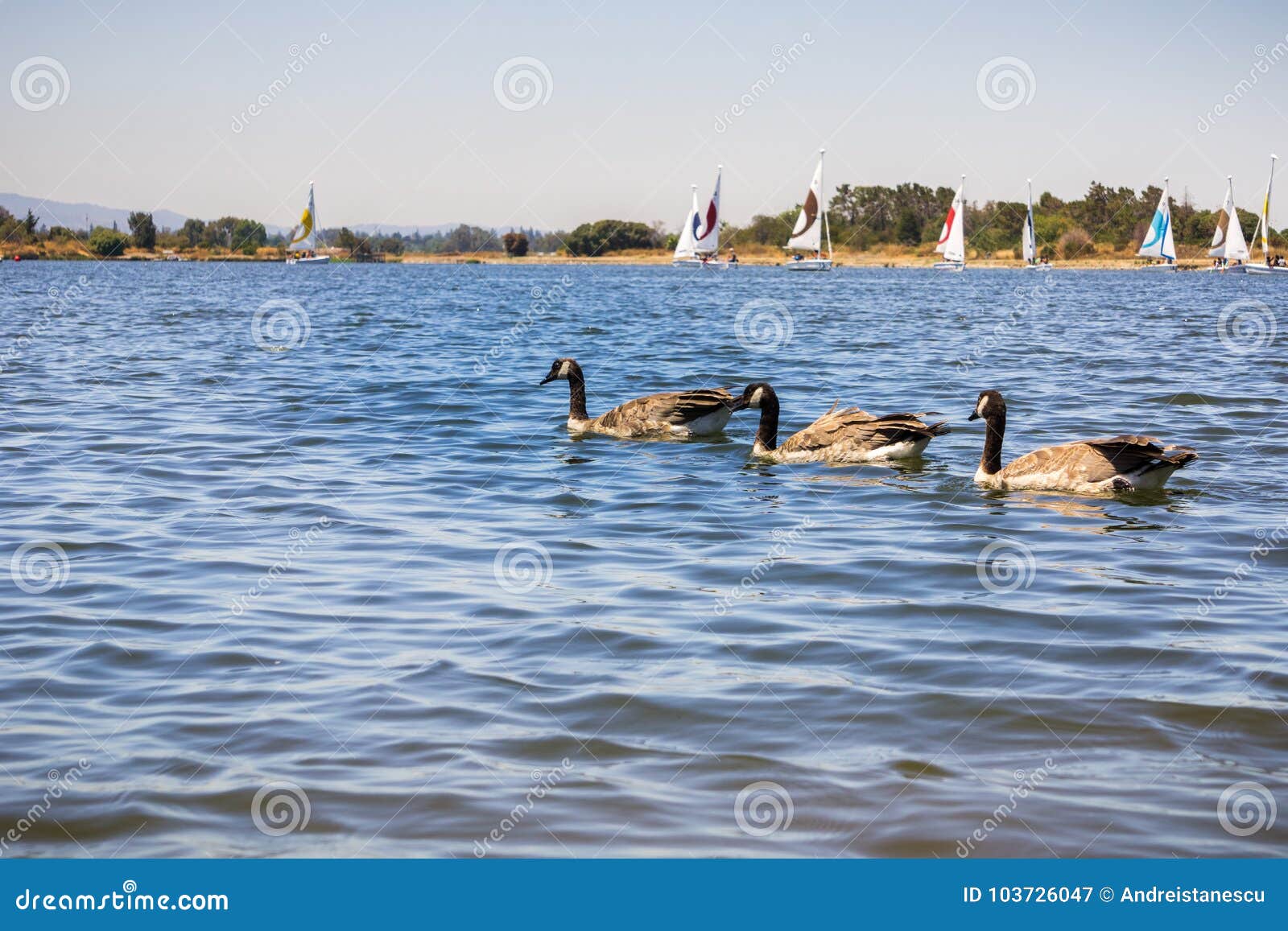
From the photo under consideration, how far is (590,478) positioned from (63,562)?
6190 mm

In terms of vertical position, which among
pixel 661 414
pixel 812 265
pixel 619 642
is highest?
pixel 812 265

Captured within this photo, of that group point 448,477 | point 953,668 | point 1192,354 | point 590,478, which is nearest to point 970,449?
point 590,478

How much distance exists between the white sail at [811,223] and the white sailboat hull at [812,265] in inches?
92.2

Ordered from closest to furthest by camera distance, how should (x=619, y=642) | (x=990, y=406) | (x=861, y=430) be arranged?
(x=619, y=642) → (x=990, y=406) → (x=861, y=430)

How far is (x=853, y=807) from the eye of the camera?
17.7 ft

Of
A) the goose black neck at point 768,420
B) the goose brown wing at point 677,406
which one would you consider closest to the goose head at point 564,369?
the goose brown wing at point 677,406

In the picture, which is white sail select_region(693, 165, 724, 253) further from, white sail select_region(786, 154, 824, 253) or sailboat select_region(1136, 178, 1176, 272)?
sailboat select_region(1136, 178, 1176, 272)

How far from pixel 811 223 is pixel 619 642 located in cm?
10302

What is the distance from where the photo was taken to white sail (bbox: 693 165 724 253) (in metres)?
110

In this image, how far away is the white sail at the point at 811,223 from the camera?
10106cm

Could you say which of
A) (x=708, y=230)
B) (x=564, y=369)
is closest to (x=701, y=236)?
(x=708, y=230)

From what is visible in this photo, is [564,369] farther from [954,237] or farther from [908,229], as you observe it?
[908,229]

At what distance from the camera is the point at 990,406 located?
45.1 feet

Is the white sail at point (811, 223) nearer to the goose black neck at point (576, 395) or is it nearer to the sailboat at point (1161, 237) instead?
the sailboat at point (1161, 237)
